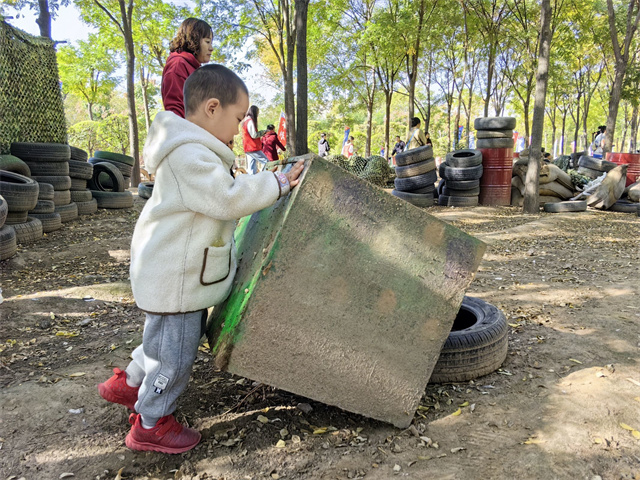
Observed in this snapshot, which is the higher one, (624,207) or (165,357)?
(165,357)

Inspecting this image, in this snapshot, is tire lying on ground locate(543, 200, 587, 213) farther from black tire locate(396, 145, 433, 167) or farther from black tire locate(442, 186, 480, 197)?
black tire locate(396, 145, 433, 167)

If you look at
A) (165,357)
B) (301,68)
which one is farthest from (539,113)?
(165,357)

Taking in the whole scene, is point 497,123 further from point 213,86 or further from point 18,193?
point 213,86

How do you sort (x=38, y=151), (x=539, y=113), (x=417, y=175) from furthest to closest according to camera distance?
(x=417, y=175) → (x=539, y=113) → (x=38, y=151)

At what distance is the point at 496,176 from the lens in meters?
12.1

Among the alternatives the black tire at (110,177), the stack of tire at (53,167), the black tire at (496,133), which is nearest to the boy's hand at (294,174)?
the stack of tire at (53,167)

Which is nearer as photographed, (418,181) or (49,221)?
(49,221)

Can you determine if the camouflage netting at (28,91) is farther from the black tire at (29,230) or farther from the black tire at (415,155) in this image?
the black tire at (415,155)

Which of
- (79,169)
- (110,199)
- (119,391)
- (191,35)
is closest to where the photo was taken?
(119,391)

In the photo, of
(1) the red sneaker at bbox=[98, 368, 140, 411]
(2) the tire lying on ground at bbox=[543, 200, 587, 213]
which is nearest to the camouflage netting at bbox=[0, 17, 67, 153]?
(1) the red sneaker at bbox=[98, 368, 140, 411]

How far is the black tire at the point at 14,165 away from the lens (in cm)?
740

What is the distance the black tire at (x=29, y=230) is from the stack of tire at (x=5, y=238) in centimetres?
76

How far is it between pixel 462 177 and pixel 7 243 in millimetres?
9562

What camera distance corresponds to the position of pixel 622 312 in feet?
13.4
